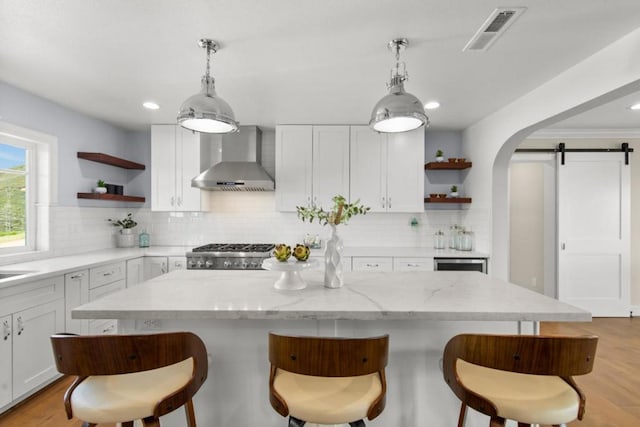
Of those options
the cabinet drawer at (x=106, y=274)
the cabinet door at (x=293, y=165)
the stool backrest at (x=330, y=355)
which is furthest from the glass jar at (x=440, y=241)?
the cabinet drawer at (x=106, y=274)

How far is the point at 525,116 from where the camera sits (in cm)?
290

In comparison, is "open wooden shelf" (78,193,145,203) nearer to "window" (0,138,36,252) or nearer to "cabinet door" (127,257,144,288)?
"window" (0,138,36,252)

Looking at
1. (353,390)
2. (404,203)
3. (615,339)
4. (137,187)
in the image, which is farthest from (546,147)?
(137,187)

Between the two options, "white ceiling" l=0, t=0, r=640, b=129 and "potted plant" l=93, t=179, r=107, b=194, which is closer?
"white ceiling" l=0, t=0, r=640, b=129

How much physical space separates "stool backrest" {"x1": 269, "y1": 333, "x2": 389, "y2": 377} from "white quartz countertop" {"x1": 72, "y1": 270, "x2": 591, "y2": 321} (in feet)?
0.90

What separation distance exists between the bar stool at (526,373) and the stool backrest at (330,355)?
15.6 inches

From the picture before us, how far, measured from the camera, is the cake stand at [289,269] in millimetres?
1661

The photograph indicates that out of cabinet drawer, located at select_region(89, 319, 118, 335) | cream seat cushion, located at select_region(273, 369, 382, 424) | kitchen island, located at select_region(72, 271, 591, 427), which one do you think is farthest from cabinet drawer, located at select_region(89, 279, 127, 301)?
cream seat cushion, located at select_region(273, 369, 382, 424)

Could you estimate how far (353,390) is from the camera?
48.4 inches

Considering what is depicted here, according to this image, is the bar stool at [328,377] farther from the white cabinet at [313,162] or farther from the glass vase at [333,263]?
the white cabinet at [313,162]

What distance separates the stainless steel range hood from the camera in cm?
371

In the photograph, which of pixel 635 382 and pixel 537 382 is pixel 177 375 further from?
pixel 635 382

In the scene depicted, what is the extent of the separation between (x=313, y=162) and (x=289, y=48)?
6.23 ft

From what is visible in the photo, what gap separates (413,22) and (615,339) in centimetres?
401
